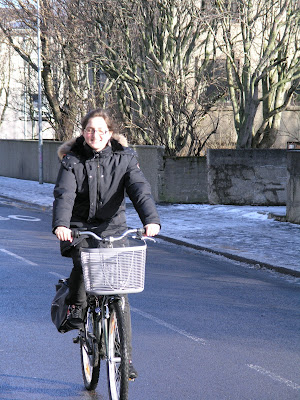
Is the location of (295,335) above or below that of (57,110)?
below

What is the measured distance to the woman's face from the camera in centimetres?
455

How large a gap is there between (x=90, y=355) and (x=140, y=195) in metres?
1.15

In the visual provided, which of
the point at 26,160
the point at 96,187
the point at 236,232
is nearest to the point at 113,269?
the point at 96,187

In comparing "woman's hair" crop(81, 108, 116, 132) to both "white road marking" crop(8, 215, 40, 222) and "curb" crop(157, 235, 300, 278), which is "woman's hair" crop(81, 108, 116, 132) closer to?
"curb" crop(157, 235, 300, 278)

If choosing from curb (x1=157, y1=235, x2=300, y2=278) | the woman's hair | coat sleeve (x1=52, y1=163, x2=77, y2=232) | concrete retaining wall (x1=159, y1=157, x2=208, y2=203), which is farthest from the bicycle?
concrete retaining wall (x1=159, y1=157, x2=208, y2=203)

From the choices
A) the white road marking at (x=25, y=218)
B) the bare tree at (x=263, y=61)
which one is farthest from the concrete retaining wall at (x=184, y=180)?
the white road marking at (x=25, y=218)

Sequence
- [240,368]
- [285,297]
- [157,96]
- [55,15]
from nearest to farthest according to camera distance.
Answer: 1. [240,368]
2. [285,297]
3. [157,96]
4. [55,15]

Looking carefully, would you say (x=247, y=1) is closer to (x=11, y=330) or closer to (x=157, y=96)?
(x=157, y=96)

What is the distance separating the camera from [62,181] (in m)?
4.48

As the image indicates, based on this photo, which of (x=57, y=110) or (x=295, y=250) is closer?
(x=295, y=250)

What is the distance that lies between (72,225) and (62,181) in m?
0.30

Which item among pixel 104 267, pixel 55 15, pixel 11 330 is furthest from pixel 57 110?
pixel 104 267

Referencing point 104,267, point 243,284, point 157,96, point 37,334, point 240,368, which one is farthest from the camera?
point 157,96

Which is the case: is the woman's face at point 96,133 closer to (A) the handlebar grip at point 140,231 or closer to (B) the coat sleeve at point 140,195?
(B) the coat sleeve at point 140,195
